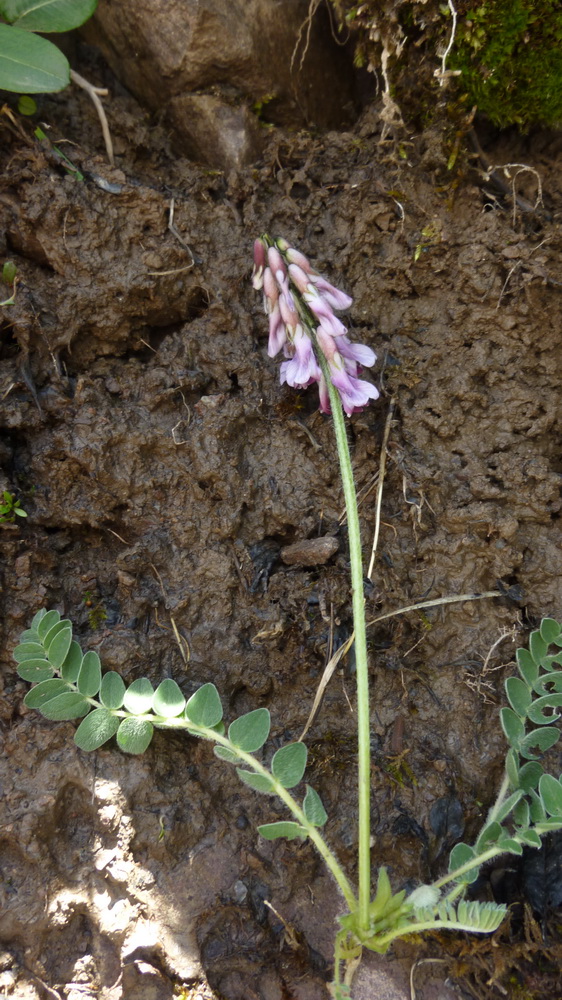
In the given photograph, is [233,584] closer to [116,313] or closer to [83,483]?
[83,483]

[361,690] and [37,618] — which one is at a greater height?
[361,690]

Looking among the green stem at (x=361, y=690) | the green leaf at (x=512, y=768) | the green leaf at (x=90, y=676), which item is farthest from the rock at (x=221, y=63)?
the green leaf at (x=512, y=768)

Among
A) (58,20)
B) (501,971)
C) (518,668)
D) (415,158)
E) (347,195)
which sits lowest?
(501,971)

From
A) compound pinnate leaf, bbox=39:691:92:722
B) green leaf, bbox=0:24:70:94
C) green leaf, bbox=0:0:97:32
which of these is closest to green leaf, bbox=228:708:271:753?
compound pinnate leaf, bbox=39:691:92:722

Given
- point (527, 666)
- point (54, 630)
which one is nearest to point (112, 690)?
point (54, 630)

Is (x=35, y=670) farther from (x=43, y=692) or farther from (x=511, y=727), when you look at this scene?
(x=511, y=727)

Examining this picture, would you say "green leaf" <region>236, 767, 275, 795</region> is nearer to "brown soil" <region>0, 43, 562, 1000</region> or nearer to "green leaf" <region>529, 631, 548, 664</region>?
"brown soil" <region>0, 43, 562, 1000</region>

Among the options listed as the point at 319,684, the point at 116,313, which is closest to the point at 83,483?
the point at 116,313
